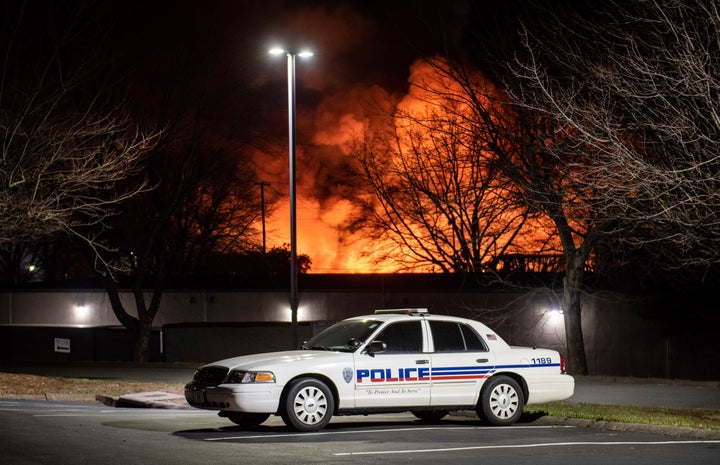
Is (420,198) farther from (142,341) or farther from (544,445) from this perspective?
(544,445)

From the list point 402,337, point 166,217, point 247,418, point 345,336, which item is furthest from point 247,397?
point 166,217

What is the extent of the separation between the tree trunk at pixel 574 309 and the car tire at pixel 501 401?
13523mm

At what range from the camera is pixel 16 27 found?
70.1 feet

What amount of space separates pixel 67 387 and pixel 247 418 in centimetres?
732

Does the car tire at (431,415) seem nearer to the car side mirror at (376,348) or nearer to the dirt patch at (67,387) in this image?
the car side mirror at (376,348)

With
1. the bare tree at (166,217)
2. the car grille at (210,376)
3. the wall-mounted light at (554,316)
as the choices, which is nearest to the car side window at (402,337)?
the car grille at (210,376)

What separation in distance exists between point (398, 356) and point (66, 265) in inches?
1956

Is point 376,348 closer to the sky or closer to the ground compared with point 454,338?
closer to the ground

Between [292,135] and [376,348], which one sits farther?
[292,135]

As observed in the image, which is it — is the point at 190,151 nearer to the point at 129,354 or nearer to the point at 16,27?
the point at 129,354

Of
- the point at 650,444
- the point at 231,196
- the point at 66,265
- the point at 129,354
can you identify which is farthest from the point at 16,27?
the point at 66,265

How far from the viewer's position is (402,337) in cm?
1410

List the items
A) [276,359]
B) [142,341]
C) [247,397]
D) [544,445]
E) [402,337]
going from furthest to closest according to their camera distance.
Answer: [142,341] < [402,337] < [276,359] < [247,397] < [544,445]

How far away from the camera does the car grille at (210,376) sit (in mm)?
13242
